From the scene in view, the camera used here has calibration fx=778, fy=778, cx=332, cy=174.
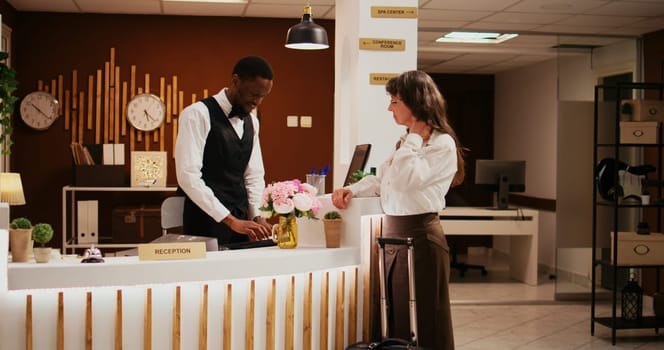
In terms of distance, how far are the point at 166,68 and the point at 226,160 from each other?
4.71 meters

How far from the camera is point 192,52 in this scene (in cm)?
842

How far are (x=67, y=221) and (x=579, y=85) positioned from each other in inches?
217

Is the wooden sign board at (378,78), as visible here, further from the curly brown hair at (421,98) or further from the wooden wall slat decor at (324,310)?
the wooden wall slat decor at (324,310)

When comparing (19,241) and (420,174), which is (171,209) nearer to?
(19,241)

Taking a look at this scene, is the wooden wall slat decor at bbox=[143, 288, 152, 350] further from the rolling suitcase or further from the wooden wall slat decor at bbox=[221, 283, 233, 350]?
the rolling suitcase

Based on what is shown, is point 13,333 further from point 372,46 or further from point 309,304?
point 372,46

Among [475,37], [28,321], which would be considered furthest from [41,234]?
[475,37]

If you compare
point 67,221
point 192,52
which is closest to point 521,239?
point 192,52

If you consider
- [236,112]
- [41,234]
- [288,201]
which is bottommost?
[41,234]

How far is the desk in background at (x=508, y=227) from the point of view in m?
9.38

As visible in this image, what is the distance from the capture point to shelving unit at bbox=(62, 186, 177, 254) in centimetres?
769

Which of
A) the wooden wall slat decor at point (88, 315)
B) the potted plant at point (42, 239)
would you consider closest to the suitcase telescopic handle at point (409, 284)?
the wooden wall slat decor at point (88, 315)

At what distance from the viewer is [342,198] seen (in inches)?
146

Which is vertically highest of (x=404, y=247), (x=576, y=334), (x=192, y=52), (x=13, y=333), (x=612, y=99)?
(x=192, y=52)
